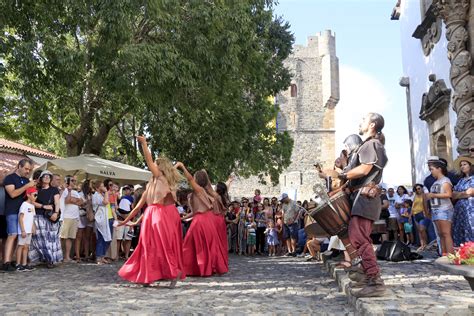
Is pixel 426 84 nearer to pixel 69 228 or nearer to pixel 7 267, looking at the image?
pixel 69 228

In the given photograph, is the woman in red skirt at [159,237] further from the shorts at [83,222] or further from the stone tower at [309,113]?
the stone tower at [309,113]

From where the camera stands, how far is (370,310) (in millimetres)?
4688

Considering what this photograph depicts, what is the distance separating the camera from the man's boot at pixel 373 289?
5359 millimetres

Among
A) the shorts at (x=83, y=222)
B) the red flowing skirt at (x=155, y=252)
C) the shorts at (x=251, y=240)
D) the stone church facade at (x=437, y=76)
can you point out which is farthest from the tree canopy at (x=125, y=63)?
the stone church facade at (x=437, y=76)

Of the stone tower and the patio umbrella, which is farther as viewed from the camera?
the stone tower

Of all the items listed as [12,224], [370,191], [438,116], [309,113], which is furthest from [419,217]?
[309,113]

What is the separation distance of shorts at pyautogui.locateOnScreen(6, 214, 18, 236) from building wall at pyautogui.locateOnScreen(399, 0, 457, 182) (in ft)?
37.4

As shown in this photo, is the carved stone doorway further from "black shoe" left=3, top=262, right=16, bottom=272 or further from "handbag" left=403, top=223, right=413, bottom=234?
"black shoe" left=3, top=262, right=16, bottom=272

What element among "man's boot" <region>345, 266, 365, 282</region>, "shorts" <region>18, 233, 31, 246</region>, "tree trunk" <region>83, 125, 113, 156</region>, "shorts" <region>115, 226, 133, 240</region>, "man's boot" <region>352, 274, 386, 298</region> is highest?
"tree trunk" <region>83, 125, 113, 156</region>

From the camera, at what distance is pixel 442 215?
838 centimetres

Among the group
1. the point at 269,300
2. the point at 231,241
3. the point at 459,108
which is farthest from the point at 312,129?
the point at 269,300

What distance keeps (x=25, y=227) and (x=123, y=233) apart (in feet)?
11.3

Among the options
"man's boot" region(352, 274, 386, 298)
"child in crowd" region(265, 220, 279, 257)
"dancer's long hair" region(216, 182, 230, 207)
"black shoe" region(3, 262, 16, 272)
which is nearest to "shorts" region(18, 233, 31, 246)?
"black shoe" region(3, 262, 16, 272)

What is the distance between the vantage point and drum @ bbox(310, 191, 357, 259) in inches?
233
